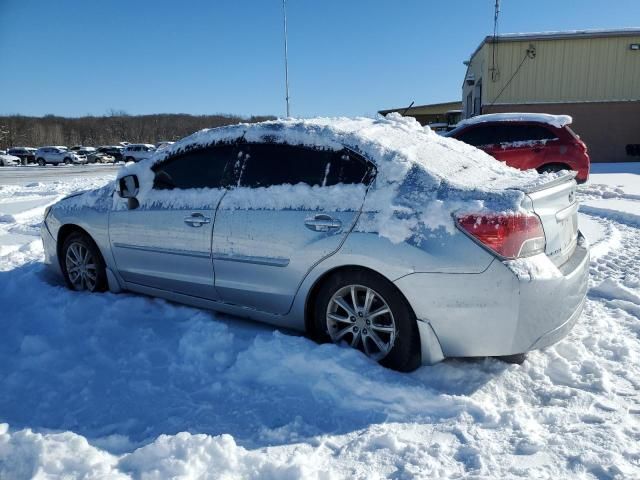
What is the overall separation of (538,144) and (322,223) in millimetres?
7830

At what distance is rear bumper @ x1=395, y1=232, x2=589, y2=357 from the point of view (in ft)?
8.97

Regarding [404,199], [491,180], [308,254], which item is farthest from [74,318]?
[491,180]

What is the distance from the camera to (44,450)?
7.68 ft

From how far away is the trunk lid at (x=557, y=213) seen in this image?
2.94 metres

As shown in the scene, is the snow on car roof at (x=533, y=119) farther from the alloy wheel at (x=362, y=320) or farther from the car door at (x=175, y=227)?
Result: the alloy wheel at (x=362, y=320)

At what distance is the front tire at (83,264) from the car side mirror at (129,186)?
678 mm

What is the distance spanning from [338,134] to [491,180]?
105 cm

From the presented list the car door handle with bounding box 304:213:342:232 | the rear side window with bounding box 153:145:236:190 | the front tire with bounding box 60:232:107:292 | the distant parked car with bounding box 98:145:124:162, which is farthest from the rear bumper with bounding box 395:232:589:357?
the distant parked car with bounding box 98:145:124:162

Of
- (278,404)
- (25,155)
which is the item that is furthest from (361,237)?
(25,155)

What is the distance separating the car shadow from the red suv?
7.34 metres

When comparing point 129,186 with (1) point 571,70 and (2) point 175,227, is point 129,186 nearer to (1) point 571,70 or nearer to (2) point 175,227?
(2) point 175,227

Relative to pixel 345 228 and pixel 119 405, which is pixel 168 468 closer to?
pixel 119 405

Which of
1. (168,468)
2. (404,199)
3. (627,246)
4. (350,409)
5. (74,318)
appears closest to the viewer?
(168,468)

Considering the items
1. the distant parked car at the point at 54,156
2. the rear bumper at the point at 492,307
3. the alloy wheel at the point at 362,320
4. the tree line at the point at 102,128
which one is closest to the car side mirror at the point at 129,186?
the alloy wheel at the point at 362,320
